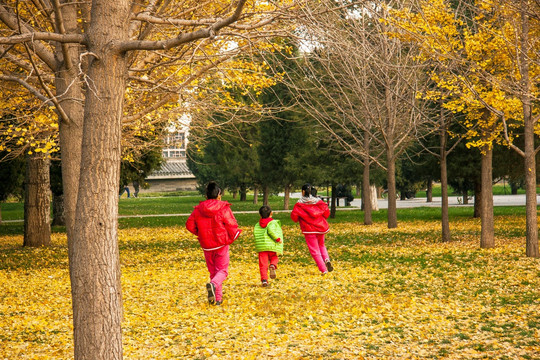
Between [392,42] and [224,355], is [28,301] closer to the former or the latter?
[224,355]

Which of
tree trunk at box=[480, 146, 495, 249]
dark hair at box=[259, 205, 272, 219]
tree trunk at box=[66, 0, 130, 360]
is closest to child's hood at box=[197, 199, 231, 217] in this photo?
dark hair at box=[259, 205, 272, 219]

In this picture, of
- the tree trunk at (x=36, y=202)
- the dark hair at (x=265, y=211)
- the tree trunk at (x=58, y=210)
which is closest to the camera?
the dark hair at (x=265, y=211)

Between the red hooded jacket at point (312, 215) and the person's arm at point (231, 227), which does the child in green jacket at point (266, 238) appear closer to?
the red hooded jacket at point (312, 215)

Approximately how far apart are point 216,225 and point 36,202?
11554 mm

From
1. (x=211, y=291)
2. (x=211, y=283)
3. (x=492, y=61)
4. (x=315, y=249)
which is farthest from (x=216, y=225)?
(x=492, y=61)

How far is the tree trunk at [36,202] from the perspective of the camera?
59.6 ft

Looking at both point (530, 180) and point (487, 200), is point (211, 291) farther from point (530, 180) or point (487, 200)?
point (487, 200)

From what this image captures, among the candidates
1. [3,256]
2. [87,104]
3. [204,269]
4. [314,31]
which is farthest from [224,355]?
[3,256]

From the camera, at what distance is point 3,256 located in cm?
1623

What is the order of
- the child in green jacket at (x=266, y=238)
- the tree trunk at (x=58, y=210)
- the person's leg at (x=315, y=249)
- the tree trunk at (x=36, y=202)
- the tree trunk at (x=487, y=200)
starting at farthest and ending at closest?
the tree trunk at (x=58, y=210) → the tree trunk at (x=36, y=202) → the tree trunk at (x=487, y=200) → the person's leg at (x=315, y=249) → the child in green jacket at (x=266, y=238)

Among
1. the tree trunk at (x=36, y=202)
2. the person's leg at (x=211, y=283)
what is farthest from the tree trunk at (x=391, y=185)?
the person's leg at (x=211, y=283)

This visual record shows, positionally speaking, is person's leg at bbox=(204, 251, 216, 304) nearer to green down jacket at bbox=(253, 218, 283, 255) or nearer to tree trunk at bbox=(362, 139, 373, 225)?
green down jacket at bbox=(253, 218, 283, 255)

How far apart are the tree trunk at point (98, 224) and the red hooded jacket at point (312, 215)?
6.66 meters

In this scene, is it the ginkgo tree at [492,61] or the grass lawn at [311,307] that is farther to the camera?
the ginkgo tree at [492,61]
